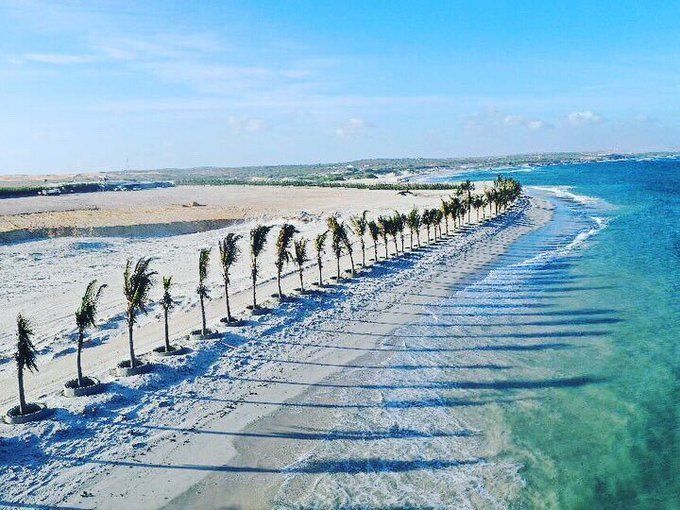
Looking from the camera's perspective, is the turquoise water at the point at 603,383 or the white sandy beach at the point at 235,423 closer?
the white sandy beach at the point at 235,423

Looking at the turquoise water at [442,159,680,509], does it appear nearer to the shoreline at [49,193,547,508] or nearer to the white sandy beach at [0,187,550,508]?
the white sandy beach at [0,187,550,508]

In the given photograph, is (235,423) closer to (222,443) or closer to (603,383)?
(222,443)

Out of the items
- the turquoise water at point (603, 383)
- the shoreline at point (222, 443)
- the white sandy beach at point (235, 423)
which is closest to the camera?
the shoreline at point (222, 443)

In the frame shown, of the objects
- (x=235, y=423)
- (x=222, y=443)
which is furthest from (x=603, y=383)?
(x=222, y=443)

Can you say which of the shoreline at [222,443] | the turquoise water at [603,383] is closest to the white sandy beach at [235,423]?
the shoreline at [222,443]

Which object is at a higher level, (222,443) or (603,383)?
(222,443)

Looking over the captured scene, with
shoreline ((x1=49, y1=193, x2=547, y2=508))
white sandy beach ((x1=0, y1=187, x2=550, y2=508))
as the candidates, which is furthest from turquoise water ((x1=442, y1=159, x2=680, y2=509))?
shoreline ((x1=49, y1=193, x2=547, y2=508))

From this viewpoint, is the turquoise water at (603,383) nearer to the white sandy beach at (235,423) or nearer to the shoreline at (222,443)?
the white sandy beach at (235,423)
